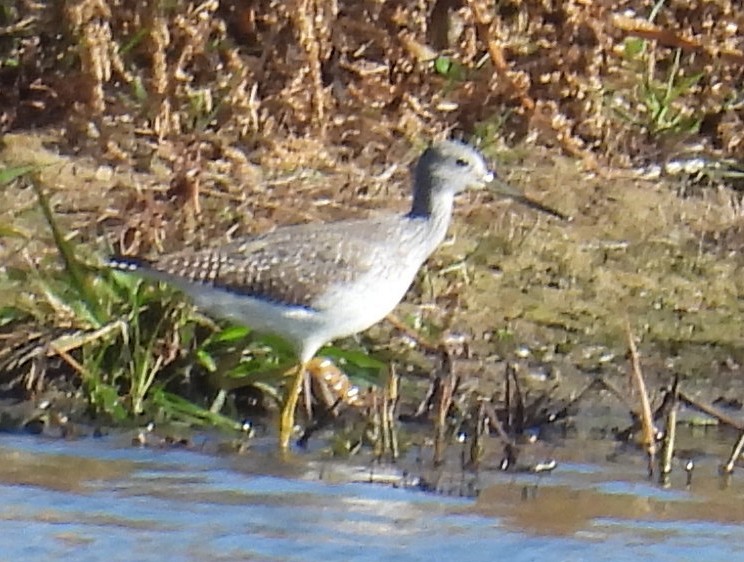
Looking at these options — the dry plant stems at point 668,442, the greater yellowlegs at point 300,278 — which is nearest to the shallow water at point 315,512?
the dry plant stems at point 668,442

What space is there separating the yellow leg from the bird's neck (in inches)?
34.3

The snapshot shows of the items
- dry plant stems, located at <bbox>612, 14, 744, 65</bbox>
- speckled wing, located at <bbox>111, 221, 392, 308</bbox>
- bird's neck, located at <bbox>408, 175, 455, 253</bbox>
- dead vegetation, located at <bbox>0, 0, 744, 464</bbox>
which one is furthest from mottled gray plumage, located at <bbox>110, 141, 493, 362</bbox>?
dry plant stems, located at <bbox>612, 14, 744, 65</bbox>

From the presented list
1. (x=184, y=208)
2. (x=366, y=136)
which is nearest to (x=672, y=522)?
(x=184, y=208)

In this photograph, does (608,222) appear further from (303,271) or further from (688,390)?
(303,271)

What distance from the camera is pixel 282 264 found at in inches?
285

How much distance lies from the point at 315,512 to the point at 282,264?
1.38 meters

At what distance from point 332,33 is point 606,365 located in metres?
2.06

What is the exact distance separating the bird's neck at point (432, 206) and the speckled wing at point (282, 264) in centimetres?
36

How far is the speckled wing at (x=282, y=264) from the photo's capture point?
7074mm

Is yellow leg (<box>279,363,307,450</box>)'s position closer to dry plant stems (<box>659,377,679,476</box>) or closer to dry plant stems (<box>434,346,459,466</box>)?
dry plant stems (<box>434,346,459,466</box>)

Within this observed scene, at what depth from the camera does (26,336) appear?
712cm

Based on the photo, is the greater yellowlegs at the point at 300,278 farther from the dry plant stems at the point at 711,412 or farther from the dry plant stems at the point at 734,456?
the dry plant stems at the point at 734,456

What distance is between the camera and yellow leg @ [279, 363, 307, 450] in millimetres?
6859

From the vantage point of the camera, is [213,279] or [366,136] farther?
[366,136]
